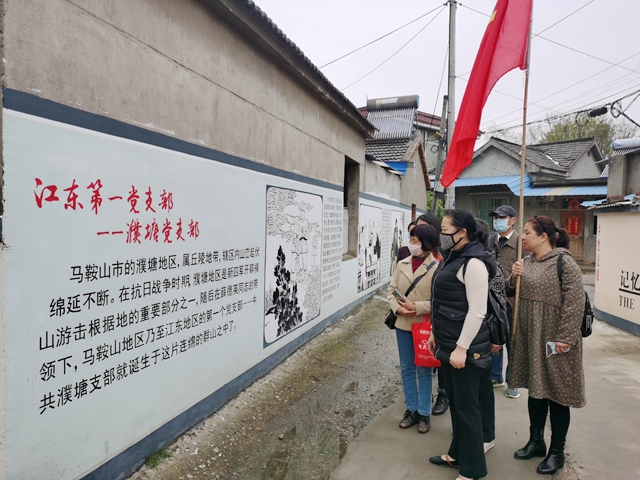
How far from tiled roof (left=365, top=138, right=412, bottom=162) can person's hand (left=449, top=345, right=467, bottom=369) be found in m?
9.61

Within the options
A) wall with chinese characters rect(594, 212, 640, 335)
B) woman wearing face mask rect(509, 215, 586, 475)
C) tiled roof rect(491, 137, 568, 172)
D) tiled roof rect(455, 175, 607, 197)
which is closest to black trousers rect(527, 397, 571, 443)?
woman wearing face mask rect(509, 215, 586, 475)

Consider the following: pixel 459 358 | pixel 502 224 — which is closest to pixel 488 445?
pixel 459 358

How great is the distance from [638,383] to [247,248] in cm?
472

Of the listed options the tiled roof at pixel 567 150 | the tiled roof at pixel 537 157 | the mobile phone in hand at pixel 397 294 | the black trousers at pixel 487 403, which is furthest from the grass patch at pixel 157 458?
the tiled roof at pixel 567 150

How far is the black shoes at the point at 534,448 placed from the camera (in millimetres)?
3098

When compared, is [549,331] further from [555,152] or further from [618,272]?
[555,152]

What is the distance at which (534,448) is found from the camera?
311cm

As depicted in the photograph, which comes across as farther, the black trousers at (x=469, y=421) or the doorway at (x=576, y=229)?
the doorway at (x=576, y=229)

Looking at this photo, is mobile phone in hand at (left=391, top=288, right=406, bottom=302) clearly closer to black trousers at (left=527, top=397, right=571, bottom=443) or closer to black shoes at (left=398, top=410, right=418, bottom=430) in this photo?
black shoes at (left=398, top=410, right=418, bottom=430)

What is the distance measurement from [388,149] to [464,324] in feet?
34.7

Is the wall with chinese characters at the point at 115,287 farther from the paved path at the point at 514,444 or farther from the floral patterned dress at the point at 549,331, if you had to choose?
the floral patterned dress at the point at 549,331

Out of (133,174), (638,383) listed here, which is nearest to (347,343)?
(638,383)

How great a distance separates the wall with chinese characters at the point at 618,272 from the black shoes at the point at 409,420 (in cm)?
509

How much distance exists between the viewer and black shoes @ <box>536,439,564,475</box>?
115 inches
